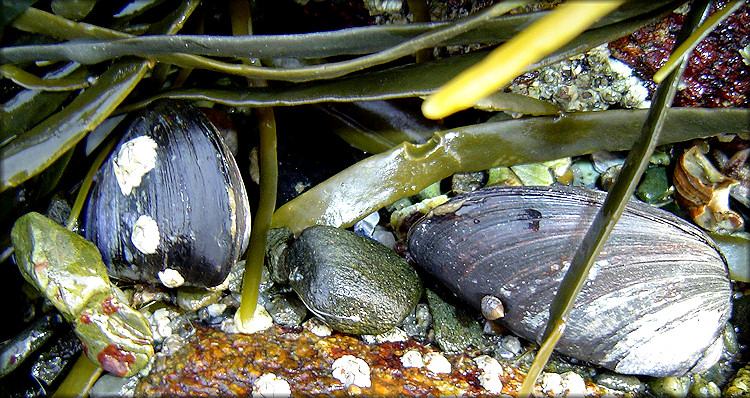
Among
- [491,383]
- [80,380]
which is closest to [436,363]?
[491,383]

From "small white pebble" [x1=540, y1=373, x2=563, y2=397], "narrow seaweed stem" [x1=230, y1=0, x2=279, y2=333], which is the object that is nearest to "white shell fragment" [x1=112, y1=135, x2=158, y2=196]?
"narrow seaweed stem" [x1=230, y1=0, x2=279, y2=333]

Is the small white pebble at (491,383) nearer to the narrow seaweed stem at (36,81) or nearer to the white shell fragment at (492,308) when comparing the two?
the white shell fragment at (492,308)

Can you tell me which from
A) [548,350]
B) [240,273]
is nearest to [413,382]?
[548,350]

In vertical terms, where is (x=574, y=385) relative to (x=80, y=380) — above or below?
above

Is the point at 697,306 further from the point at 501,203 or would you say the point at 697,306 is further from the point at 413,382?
the point at 413,382

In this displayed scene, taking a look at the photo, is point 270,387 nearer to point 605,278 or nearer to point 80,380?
point 80,380

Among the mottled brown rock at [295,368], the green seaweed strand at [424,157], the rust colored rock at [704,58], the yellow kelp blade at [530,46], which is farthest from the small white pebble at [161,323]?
the rust colored rock at [704,58]

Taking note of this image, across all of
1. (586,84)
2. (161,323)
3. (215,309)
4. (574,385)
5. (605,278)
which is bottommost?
(161,323)
